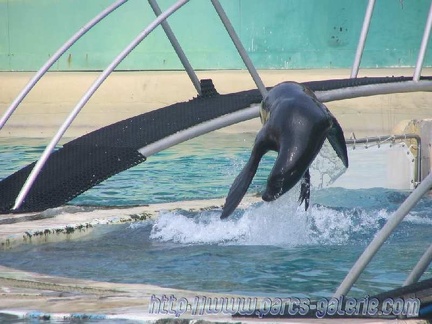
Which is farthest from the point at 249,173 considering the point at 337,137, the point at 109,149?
the point at 109,149

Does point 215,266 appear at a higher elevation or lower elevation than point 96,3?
lower

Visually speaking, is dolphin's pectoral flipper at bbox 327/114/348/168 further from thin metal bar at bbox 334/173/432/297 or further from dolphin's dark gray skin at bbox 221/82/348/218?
thin metal bar at bbox 334/173/432/297

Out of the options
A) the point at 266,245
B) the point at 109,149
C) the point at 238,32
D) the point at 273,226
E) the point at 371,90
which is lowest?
the point at 266,245

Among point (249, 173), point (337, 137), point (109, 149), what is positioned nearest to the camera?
point (249, 173)

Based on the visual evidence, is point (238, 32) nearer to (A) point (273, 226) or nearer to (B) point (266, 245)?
(A) point (273, 226)

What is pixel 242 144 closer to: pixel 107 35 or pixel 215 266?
pixel 107 35

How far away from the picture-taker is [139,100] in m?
18.6

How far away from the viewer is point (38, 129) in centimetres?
1875

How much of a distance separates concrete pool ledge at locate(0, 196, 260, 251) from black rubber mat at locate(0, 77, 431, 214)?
548mm

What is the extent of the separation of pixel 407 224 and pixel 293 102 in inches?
136

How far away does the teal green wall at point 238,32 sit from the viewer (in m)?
20.5

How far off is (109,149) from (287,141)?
220 centimetres

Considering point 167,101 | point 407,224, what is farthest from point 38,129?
point 407,224

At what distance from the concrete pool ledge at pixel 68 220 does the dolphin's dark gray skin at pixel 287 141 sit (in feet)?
8.81
